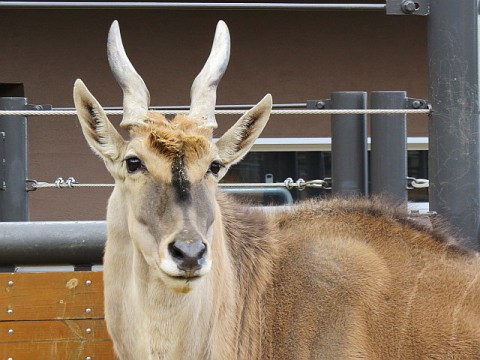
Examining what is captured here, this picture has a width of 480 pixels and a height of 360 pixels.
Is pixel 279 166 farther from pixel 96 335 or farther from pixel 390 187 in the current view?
pixel 96 335

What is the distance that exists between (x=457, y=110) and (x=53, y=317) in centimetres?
248

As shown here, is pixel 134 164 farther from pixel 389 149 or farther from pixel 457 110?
pixel 457 110

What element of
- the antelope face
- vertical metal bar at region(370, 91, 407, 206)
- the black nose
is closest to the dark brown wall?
vertical metal bar at region(370, 91, 407, 206)

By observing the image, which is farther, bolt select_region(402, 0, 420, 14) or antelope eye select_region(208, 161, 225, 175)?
bolt select_region(402, 0, 420, 14)

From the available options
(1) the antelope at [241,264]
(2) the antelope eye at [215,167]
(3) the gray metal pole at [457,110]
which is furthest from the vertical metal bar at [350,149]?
(2) the antelope eye at [215,167]

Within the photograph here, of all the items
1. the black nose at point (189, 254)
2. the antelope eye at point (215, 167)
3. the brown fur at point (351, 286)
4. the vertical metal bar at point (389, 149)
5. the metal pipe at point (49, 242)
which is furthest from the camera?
the vertical metal bar at point (389, 149)

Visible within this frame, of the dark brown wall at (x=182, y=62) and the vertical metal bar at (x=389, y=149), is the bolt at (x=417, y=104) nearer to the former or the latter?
the vertical metal bar at (x=389, y=149)

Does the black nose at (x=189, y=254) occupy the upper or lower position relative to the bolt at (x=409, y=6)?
lower

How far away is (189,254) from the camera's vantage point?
406cm

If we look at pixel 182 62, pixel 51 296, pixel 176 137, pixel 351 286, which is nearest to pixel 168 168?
pixel 176 137

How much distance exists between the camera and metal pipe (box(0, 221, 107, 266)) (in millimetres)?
5184

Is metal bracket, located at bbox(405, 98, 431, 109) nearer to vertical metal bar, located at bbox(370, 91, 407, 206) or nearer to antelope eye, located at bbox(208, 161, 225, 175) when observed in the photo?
vertical metal bar, located at bbox(370, 91, 407, 206)

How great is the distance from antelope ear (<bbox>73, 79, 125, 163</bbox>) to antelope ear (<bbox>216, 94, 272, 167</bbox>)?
48cm

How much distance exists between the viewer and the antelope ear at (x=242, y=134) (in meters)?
4.69
